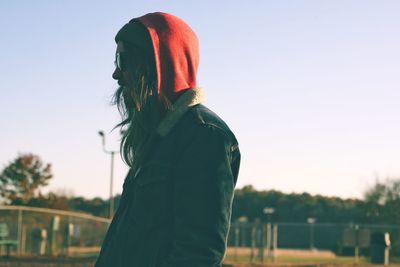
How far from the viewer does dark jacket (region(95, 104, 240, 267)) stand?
2178 mm

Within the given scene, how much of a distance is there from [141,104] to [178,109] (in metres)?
0.12

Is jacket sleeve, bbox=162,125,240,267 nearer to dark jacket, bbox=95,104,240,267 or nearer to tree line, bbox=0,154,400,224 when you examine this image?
dark jacket, bbox=95,104,240,267

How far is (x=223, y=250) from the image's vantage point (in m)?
2.21

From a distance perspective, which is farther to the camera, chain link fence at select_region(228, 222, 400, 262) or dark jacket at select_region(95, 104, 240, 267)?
chain link fence at select_region(228, 222, 400, 262)

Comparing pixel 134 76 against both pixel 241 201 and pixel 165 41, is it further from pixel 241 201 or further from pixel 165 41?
pixel 241 201

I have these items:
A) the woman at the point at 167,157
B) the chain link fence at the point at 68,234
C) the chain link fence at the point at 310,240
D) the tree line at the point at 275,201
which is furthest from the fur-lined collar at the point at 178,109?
the tree line at the point at 275,201

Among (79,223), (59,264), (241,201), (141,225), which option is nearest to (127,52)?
(141,225)

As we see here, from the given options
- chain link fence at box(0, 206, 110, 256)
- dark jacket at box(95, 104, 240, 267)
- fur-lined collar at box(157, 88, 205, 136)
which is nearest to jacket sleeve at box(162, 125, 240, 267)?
dark jacket at box(95, 104, 240, 267)

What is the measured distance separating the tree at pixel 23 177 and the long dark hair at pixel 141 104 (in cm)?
4979

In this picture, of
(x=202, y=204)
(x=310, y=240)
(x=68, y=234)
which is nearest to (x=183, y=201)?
(x=202, y=204)

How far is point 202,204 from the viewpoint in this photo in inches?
85.9

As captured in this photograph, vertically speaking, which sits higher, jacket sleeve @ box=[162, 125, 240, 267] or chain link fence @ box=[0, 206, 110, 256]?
jacket sleeve @ box=[162, 125, 240, 267]

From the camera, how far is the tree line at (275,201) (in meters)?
41.4

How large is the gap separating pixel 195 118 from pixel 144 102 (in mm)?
188
